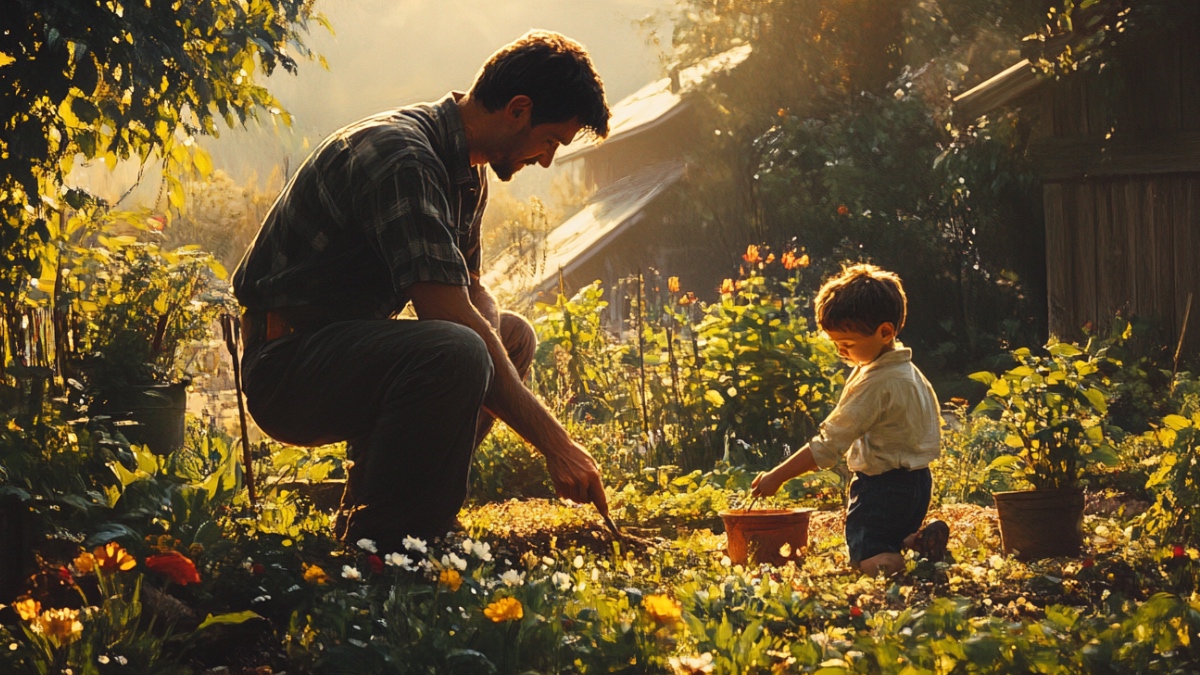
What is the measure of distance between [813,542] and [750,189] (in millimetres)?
12816

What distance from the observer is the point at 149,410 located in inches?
203

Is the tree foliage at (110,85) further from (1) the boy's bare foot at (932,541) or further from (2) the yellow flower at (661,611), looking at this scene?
(1) the boy's bare foot at (932,541)

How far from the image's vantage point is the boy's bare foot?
390 cm

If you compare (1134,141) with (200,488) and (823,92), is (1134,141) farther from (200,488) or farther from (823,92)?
(823,92)

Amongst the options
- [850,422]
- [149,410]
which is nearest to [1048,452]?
[850,422]

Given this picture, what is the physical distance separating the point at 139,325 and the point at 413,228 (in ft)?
8.30

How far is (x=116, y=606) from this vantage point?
7.96 feet

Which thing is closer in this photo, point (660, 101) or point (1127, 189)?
point (1127, 189)

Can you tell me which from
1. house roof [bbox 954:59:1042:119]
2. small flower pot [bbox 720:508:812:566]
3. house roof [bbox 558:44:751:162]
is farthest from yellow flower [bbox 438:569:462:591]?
house roof [bbox 558:44:751:162]

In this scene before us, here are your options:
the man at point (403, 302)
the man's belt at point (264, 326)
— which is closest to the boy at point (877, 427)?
the man at point (403, 302)

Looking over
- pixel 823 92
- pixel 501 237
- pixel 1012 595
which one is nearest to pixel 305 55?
pixel 1012 595

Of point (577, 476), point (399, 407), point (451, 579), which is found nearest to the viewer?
point (451, 579)

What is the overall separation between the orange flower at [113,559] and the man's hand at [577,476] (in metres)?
1.08

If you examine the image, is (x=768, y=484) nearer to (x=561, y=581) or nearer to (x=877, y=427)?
(x=877, y=427)
